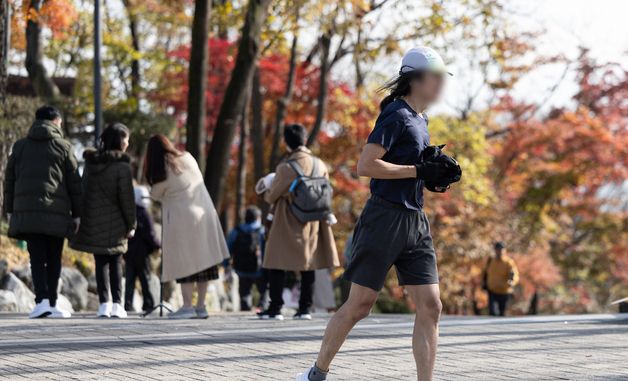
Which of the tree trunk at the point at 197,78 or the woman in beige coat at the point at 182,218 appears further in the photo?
the tree trunk at the point at 197,78

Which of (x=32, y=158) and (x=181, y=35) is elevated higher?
(x=181, y=35)

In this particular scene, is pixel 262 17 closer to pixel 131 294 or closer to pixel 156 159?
pixel 131 294

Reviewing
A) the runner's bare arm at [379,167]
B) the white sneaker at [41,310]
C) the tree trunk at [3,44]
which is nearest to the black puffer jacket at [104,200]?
the white sneaker at [41,310]

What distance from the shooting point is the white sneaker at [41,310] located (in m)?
11.3

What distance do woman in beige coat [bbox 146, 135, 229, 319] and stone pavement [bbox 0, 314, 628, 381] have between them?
56 cm

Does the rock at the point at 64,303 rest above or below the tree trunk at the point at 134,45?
below

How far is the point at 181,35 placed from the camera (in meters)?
33.0

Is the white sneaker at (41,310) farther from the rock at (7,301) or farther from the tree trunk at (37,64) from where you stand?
the tree trunk at (37,64)

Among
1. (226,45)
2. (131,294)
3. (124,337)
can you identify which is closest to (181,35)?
(226,45)

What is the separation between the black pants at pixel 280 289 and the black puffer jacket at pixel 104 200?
1.55 metres

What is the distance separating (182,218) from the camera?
1143 centimetres

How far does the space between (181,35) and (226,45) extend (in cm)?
532

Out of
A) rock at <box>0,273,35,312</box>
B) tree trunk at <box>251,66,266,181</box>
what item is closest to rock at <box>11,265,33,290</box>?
rock at <box>0,273,35,312</box>

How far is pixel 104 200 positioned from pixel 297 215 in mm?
1908
